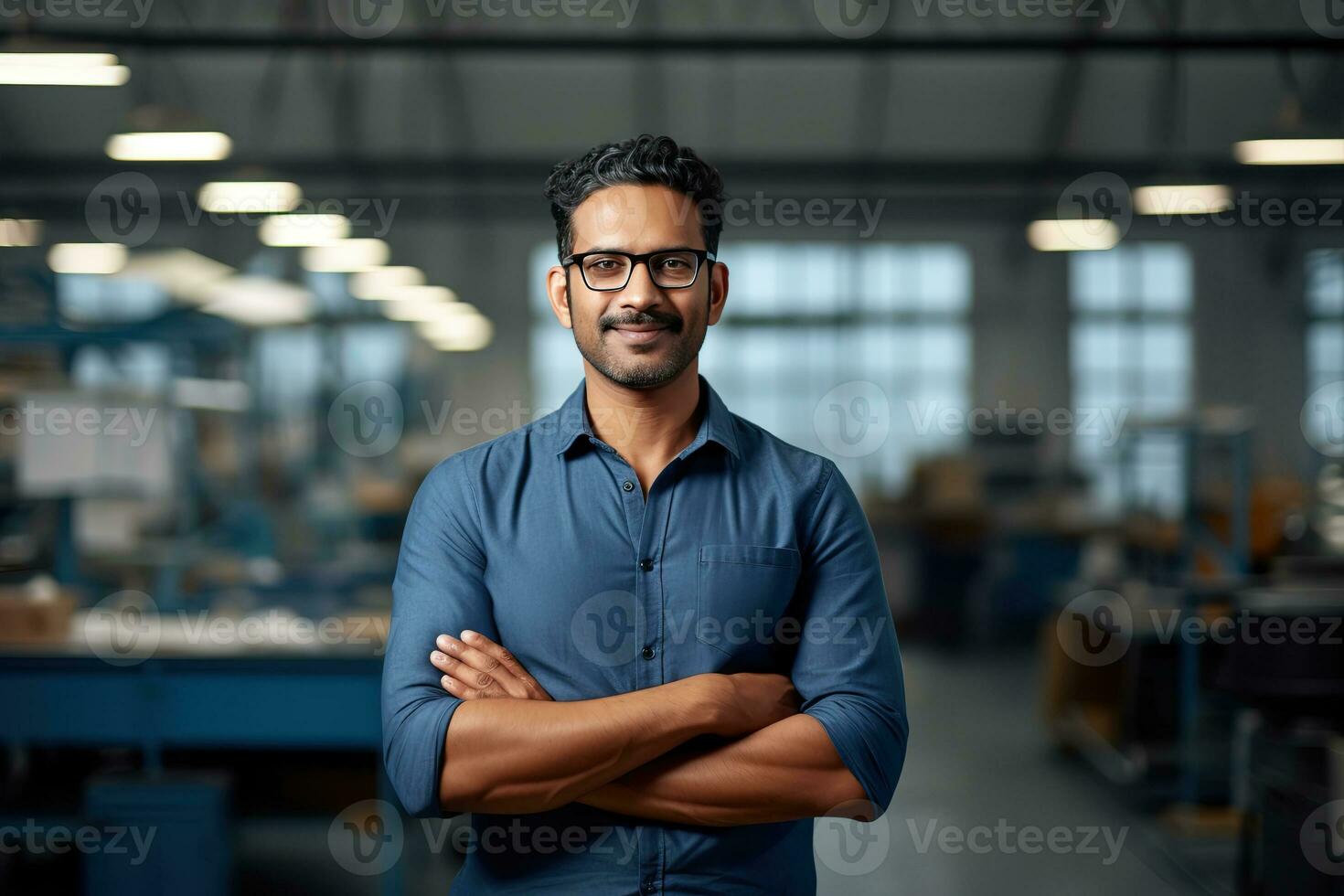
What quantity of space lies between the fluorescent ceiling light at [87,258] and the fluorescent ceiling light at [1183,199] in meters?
4.43

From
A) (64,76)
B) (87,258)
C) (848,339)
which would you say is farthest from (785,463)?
(87,258)

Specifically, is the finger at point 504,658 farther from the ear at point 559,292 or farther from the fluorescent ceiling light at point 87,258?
the fluorescent ceiling light at point 87,258

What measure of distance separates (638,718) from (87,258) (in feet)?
14.6

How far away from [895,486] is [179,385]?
2.77 metres

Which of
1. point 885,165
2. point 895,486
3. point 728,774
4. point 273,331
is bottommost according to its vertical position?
point 728,774

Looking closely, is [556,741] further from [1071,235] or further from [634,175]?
[1071,235]

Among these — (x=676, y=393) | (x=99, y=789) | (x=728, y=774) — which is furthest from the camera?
(x=99, y=789)

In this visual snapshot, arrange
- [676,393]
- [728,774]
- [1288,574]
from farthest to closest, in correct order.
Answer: [1288,574], [676,393], [728,774]

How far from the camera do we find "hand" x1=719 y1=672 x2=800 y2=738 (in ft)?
4.11

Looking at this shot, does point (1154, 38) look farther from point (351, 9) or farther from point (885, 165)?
point (351, 9)

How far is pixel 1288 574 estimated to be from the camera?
414 cm

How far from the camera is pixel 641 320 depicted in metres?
1.29

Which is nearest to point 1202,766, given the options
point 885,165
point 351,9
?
point 885,165

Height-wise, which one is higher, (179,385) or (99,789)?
(179,385)
